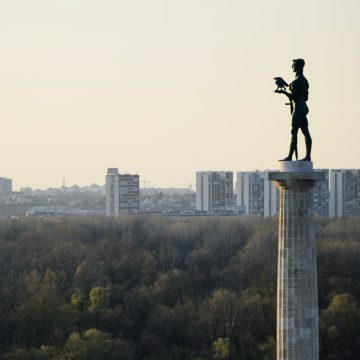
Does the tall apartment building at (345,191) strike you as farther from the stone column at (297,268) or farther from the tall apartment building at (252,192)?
the stone column at (297,268)

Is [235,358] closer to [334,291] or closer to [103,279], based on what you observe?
[334,291]

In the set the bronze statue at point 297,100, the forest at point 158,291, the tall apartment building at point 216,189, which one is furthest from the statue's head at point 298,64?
the tall apartment building at point 216,189

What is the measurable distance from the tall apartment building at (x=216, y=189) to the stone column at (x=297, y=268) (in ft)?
356

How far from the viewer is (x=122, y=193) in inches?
4702

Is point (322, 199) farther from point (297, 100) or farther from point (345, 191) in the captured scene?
point (297, 100)

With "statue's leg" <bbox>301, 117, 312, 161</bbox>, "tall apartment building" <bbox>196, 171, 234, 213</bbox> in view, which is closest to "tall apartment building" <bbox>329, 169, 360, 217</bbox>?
"tall apartment building" <bbox>196, 171, 234, 213</bbox>

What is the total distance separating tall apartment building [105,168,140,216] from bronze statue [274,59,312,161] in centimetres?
10186

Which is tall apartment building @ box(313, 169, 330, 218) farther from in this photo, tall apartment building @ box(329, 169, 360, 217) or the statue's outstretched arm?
the statue's outstretched arm

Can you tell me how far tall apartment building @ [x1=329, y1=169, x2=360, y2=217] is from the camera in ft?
345

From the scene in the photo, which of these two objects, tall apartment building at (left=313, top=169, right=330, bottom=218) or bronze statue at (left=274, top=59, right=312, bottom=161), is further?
tall apartment building at (left=313, top=169, right=330, bottom=218)

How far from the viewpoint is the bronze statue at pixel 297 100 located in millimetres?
15883

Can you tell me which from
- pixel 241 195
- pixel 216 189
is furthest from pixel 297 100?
pixel 216 189

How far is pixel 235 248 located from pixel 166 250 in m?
5.06

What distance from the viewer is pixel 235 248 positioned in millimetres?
68312
